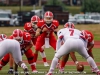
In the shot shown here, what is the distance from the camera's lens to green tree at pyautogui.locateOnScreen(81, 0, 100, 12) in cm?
5394

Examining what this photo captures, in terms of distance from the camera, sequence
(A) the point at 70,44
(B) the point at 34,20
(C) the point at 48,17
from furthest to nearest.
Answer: (B) the point at 34,20 < (C) the point at 48,17 < (A) the point at 70,44

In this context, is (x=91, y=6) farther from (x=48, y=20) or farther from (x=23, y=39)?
(x=23, y=39)

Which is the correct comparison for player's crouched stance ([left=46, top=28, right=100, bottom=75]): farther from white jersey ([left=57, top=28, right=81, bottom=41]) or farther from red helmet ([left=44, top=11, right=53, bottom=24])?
red helmet ([left=44, top=11, right=53, bottom=24])

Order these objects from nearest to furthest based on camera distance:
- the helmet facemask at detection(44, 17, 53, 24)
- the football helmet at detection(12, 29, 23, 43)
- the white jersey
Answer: the white jersey → the football helmet at detection(12, 29, 23, 43) → the helmet facemask at detection(44, 17, 53, 24)

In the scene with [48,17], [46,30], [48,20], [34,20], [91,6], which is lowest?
[91,6]

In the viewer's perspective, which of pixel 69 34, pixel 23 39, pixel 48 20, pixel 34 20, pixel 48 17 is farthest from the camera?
pixel 34 20

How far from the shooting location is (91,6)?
55312 millimetres

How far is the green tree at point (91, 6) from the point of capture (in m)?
53.9

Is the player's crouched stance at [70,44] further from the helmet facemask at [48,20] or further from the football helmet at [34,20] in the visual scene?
the football helmet at [34,20]

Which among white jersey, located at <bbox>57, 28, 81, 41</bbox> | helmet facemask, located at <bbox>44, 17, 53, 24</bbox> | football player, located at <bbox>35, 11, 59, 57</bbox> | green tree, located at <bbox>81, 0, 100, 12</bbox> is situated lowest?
green tree, located at <bbox>81, 0, 100, 12</bbox>

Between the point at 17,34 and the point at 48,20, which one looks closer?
the point at 17,34

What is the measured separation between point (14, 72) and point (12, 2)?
53.5 metres

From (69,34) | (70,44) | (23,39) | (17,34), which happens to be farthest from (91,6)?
(70,44)

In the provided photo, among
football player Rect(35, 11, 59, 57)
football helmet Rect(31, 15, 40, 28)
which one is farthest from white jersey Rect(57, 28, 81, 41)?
football helmet Rect(31, 15, 40, 28)
